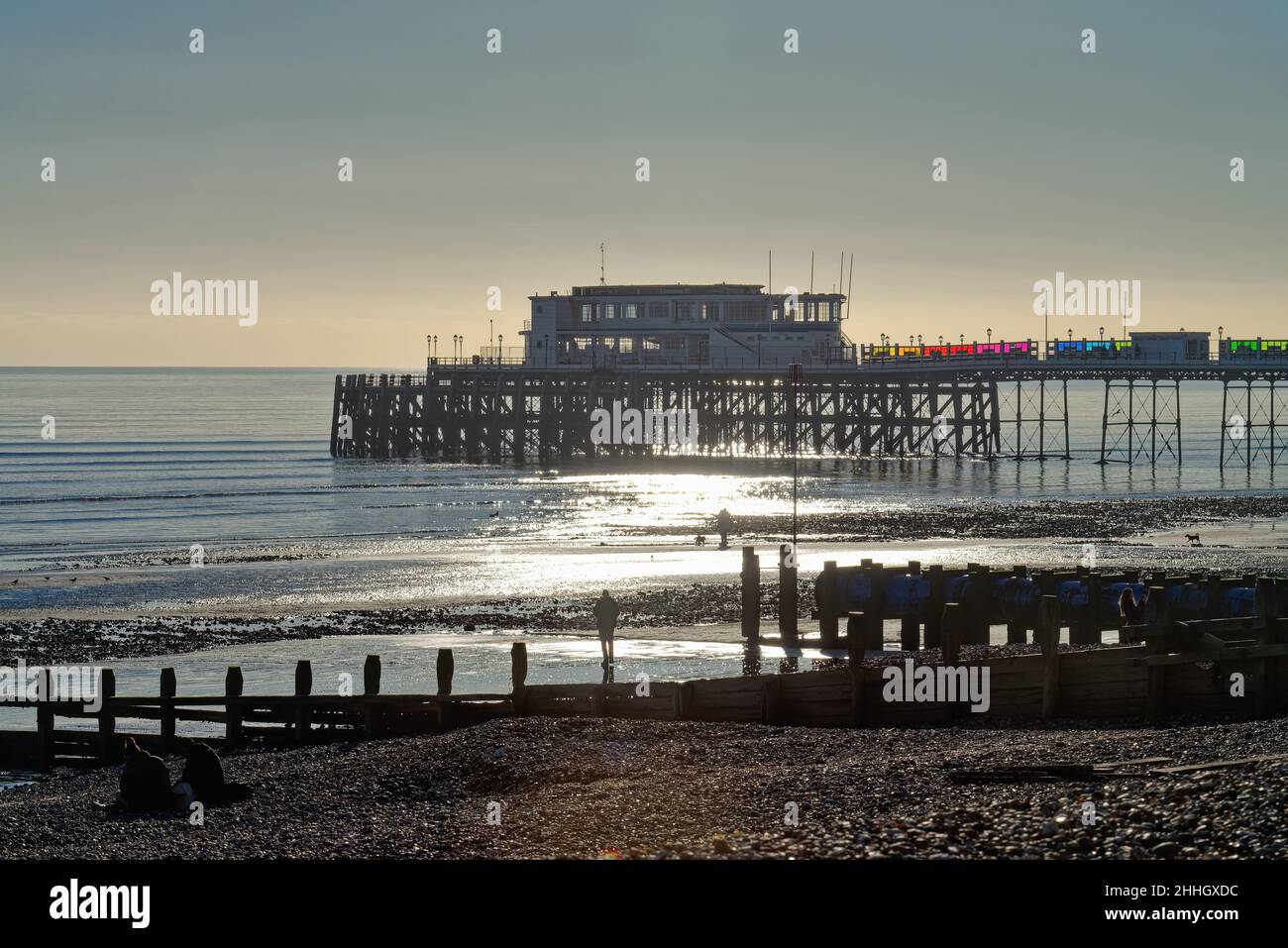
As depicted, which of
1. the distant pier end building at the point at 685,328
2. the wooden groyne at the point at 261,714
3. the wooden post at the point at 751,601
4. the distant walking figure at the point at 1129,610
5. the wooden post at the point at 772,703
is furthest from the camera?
the distant pier end building at the point at 685,328

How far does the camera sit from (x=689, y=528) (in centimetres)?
5125

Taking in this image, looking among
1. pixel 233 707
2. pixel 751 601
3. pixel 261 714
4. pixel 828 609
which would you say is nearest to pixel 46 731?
pixel 233 707

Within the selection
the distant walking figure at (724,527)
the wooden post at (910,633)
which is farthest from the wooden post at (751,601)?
the distant walking figure at (724,527)

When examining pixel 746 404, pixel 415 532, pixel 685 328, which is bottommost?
pixel 415 532

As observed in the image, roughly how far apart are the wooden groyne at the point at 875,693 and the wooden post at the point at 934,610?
5.26 feet

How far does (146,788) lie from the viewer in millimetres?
17094

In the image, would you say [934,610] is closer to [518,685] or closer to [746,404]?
[518,685]

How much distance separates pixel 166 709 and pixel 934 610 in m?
11.4

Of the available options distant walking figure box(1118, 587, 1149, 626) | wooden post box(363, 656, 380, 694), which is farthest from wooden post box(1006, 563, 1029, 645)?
wooden post box(363, 656, 380, 694)

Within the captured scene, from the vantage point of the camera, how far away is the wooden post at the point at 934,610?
79.5 feet

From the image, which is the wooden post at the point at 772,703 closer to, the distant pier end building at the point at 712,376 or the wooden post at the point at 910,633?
the wooden post at the point at 910,633

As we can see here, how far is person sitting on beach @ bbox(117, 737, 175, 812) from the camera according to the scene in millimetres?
17062

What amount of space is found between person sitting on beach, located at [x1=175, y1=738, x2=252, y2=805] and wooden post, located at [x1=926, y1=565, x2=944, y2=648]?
11.3m

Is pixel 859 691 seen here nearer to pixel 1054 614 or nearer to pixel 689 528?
pixel 1054 614
